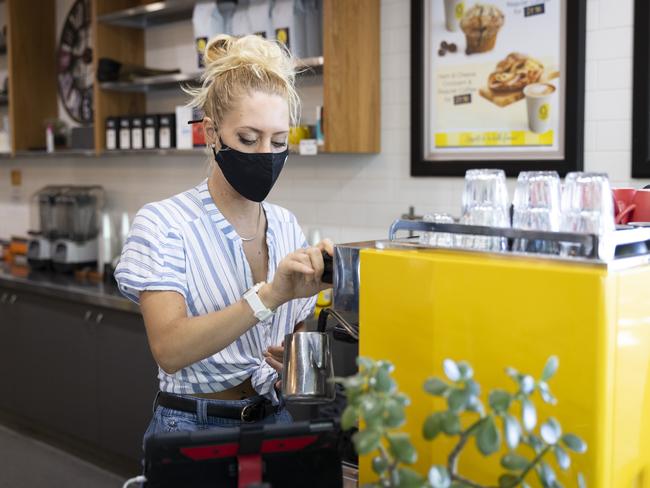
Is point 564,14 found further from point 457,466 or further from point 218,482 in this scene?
point 218,482

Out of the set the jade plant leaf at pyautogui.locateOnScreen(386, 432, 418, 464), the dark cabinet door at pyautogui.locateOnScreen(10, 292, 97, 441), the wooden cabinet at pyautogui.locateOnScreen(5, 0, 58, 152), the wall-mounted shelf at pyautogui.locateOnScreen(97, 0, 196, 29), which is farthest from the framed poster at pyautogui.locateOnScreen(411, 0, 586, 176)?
the wooden cabinet at pyautogui.locateOnScreen(5, 0, 58, 152)

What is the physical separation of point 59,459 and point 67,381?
0.47m

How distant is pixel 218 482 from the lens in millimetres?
1226

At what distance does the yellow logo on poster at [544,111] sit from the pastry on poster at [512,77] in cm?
9

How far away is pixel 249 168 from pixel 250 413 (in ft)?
1.88

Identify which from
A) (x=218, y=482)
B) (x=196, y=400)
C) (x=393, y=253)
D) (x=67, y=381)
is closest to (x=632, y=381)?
(x=393, y=253)

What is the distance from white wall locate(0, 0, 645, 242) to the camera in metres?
2.90

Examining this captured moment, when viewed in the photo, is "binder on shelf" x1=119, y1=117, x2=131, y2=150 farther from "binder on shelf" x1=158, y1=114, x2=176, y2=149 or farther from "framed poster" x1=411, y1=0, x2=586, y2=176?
"framed poster" x1=411, y1=0, x2=586, y2=176

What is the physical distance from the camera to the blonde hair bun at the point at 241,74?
181 centimetres

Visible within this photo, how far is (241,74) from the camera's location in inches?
71.4

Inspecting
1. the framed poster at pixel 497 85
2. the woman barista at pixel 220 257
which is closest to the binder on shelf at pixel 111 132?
the framed poster at pixel 497 85

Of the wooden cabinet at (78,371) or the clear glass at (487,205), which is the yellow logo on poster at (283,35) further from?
the clear glass at (487,205)

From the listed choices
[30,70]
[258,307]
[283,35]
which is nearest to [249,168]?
[258,307]

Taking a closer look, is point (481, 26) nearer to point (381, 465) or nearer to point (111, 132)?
point (111, 132)
